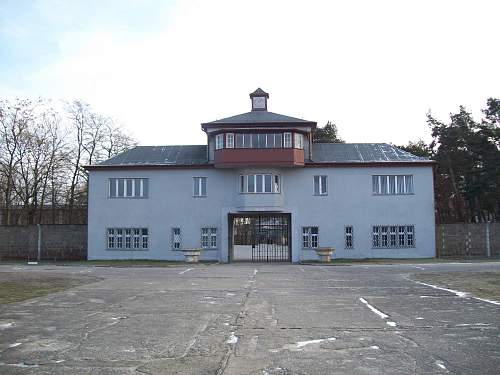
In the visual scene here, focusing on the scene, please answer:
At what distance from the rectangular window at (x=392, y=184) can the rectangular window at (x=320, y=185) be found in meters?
3.33

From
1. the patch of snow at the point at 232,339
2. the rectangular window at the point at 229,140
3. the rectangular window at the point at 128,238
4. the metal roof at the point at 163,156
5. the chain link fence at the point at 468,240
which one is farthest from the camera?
the metal roof at the point at 163,156

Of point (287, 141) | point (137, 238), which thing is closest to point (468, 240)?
point (287, 141)

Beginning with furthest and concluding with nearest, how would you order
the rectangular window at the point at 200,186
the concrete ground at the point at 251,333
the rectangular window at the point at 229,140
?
the rectangular window at the point at 200,186 < the rectangular window at the point at 229,140 < the concrete ground at the point at 251,333

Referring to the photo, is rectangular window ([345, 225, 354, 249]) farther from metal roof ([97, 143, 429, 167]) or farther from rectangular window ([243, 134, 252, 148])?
rectangular window ([243, 134, 252, 148])

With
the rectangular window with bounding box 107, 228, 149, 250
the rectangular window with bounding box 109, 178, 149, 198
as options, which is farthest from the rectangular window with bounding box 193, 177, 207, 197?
the rectangular window with bounding box 107, 228, 149, 250

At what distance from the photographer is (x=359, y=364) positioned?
6926 millimetres

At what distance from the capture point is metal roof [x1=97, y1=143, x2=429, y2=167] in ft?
127

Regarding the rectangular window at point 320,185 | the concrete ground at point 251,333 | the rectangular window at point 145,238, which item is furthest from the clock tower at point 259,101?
the concrete ground at point 251,333

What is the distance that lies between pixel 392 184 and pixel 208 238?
13380 mm

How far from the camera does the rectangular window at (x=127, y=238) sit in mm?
38500

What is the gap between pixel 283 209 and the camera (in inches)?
1480

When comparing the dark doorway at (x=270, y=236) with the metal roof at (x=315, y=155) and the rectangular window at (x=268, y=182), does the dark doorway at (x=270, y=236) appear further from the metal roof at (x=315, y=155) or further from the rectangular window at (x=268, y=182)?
the metal roof at (x=315, y=155)

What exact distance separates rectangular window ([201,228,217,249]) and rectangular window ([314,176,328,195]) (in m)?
7.64

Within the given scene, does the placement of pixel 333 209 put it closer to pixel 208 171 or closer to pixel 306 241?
pixel 306 241
